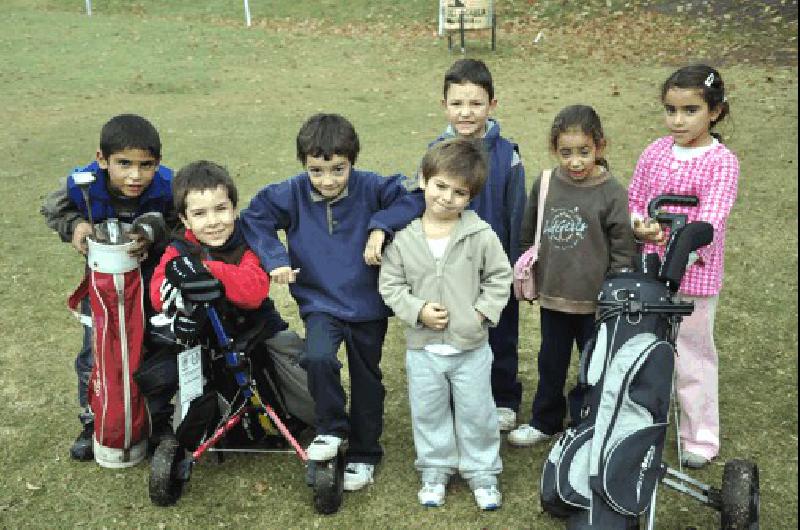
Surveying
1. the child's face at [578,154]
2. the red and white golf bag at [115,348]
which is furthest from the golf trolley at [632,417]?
the red and white golf bag at [115,348]

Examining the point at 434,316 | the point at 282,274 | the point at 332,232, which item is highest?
the point at 332,232

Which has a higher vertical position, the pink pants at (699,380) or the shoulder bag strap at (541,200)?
the shoulder bag strap at (541,200)

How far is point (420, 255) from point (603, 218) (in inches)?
29.5

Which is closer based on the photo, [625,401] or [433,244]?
[625,401]

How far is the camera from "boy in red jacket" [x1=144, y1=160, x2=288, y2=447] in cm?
333

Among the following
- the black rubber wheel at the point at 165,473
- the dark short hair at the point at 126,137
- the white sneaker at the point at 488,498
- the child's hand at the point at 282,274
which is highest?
the dark short hair at the point at 126,137

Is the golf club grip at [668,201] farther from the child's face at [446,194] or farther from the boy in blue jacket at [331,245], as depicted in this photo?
the boy in blue jacket at [331,245]

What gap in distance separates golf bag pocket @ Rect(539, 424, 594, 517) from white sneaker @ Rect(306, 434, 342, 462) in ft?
2.67

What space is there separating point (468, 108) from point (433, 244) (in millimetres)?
675

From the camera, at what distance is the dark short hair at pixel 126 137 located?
12.0ft

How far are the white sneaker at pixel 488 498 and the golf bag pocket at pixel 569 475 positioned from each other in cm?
36

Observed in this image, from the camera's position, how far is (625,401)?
2.93m

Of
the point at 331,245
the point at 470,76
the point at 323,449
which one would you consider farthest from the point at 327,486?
the point at 470,76

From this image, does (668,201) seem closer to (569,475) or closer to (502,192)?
(502,192)
